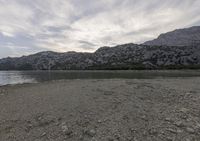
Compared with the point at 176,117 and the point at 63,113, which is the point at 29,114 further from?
the point at 176,117

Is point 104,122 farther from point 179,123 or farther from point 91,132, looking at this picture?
point 179,123

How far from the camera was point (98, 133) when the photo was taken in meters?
8.77

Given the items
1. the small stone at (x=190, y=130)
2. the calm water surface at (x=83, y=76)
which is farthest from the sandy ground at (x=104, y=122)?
the calm water surface at (x=83, y=76)

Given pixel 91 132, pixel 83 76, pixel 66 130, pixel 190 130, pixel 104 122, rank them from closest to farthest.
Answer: pixel 190 130 < pixel 91 132 < pixel 66 130 < pixel 104 122 < pixel 83 76

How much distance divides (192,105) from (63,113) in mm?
8064

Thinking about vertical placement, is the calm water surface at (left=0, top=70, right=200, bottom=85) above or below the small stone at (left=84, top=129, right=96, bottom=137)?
below

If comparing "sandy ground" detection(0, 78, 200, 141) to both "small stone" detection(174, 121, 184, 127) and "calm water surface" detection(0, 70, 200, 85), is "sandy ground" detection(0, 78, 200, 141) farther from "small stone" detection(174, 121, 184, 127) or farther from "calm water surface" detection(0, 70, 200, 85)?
"calm water surface" detection(0, 70, 200, 85)

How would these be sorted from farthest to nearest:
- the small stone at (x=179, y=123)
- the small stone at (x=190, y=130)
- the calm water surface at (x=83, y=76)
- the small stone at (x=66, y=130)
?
1. the calm water surface at (x=83, y=76)
2. the small stone at (x=179, y=123)
3. the small stone at (x=66, y=130)
4. the small stone at (x=190, y=130)

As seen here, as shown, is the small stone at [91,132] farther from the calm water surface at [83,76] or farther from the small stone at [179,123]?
the calm water surface at [83,76]

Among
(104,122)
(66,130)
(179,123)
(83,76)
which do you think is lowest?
(83,76)

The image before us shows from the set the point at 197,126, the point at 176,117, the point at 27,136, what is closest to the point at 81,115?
the point at 27,136

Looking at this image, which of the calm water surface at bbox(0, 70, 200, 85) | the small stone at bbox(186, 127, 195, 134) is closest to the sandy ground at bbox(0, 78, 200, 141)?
the small stone at bbox(186, 127, 195, 134)

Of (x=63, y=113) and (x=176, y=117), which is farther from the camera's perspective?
(x=63, y=113)

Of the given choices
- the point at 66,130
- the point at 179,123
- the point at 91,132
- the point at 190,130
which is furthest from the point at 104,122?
the point at 190,130
